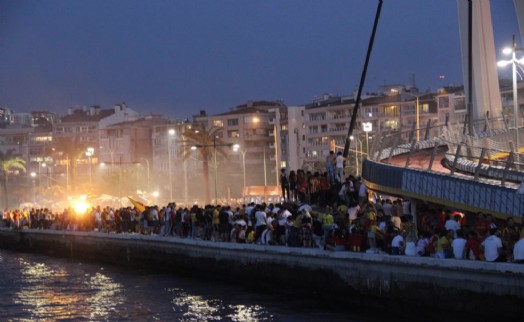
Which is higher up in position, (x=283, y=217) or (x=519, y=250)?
(x=283, y=217)

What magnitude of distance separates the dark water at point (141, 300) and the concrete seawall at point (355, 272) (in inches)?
18.6

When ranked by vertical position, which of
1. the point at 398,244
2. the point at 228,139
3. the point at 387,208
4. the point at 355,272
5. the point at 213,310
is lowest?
the point at 213,310

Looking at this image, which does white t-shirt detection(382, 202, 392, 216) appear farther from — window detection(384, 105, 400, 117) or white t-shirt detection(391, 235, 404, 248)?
window detection(384, 105, 400, 117)

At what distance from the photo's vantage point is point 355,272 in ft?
81.1

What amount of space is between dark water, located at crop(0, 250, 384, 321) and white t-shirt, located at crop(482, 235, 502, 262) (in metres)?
4.26

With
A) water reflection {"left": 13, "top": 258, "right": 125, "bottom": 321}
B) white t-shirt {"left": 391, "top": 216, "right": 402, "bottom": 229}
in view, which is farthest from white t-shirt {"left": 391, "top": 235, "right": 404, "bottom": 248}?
water reflection {"left": 13, "top": 258, "right": 125, "bottom": 321}

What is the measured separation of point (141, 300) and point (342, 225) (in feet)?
25.1

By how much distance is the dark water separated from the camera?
25922 millimetres

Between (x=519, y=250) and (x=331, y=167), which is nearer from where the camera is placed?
(x=519, y=250)

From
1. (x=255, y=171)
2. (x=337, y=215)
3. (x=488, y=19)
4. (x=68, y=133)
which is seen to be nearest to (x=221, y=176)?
(x=255, y=171)

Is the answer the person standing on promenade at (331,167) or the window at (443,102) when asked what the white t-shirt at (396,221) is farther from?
the window at (443,102)

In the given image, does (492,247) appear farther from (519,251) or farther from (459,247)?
(459,247)

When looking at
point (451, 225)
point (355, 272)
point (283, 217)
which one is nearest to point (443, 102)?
point (283, 217)

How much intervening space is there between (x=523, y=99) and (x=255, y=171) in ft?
126
